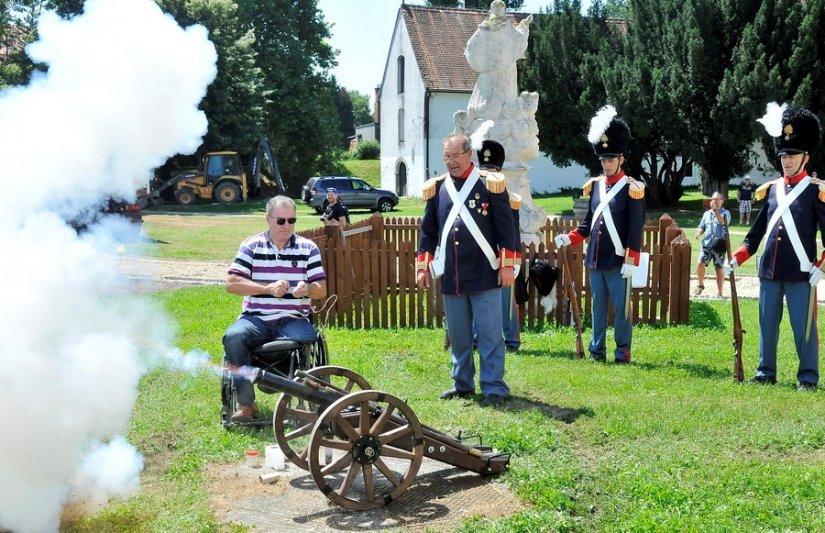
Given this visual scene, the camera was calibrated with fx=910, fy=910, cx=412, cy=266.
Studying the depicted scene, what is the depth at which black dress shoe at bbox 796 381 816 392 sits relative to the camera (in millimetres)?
7645

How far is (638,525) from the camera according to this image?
15.9ft

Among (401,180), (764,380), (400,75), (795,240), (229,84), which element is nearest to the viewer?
(795,240)

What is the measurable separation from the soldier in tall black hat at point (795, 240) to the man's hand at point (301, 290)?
3926 mm

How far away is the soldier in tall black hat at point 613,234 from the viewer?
860 centimetres

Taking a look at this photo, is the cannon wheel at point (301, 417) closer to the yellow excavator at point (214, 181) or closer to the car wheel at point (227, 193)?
the yellow excavator at point (214, 181)

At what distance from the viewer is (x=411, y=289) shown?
11188mm

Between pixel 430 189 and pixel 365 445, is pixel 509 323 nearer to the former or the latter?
pixel 430 189

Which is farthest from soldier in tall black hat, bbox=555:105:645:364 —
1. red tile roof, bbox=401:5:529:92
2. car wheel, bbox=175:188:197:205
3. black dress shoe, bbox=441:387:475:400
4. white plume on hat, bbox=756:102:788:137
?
red tile roof, bbox=401:5:529:92

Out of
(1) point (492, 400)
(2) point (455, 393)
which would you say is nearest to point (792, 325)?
(1) point (492, 400)

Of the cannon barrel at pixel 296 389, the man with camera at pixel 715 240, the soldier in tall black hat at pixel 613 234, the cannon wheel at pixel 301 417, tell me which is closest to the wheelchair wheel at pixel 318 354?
the cannon wheel at pixel 301 417

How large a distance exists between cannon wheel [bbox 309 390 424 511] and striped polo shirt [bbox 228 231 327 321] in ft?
5.76

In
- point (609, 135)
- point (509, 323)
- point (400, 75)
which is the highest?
point (400, 75)

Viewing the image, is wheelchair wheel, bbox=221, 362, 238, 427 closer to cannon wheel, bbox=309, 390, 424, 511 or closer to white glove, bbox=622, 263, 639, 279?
cannon wheel, bbox=309, 390, 424, 511

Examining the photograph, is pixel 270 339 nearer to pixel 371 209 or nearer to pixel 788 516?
pixel 788 516
